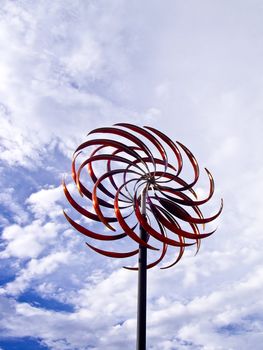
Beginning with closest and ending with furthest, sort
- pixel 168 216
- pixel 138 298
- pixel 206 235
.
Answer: pixel 138 298, pixel 206 235, pixel 168 216

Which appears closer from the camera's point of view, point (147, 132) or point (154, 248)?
point (154, 248)

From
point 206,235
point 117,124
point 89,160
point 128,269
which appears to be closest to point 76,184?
point 89,160

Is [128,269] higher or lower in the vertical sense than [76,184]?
lower

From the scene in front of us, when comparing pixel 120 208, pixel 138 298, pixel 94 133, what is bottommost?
pixel 138 298

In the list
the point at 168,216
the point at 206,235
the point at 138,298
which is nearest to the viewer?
the point at 138,298

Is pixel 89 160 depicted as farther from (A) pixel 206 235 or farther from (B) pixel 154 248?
(A) pixel 206 235

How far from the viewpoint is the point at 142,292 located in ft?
68.1

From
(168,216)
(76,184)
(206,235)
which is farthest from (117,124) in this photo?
(206,235)

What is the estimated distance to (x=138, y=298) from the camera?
2067cm

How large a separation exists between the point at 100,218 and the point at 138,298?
3995 mm

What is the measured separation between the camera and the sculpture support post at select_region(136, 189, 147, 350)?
1981cm

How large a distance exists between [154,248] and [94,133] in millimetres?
6271

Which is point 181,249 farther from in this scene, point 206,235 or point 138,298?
point 138,298

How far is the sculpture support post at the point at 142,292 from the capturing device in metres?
19.8
